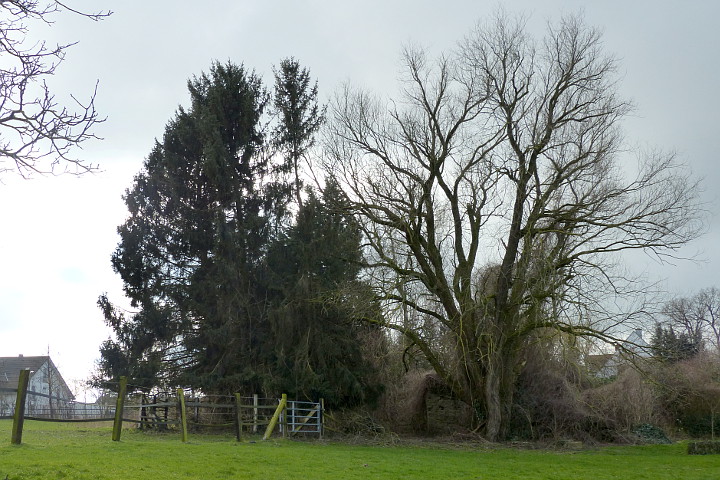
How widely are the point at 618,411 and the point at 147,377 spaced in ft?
60.7

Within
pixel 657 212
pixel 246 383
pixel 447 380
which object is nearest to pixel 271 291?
pixel 246 383

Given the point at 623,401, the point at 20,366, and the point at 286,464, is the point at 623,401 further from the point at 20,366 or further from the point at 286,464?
the point at 20,366

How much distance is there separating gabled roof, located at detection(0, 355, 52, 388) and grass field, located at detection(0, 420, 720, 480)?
45173mm

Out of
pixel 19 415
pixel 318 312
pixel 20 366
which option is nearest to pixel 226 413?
pixel 318 312

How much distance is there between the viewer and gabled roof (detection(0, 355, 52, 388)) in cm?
5534

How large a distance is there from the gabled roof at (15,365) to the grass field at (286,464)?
4517 cm

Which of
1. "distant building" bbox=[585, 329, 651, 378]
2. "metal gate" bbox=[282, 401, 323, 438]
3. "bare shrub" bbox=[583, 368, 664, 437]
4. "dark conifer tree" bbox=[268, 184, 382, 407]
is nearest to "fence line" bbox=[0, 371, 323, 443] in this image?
"metal gate" bbox=[282, 401, 323, 438]

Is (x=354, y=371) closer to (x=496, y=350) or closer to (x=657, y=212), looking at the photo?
(x=496, y=350)

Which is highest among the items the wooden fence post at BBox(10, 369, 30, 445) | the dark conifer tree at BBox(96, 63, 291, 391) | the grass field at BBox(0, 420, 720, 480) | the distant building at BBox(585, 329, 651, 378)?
the dark conifer tree at BBox(96, 63, 291, 391)

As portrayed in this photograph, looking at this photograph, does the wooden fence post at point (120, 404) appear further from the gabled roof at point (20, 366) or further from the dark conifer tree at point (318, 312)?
the gabled roof at point (20, 366)

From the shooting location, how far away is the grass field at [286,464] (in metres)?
9.75

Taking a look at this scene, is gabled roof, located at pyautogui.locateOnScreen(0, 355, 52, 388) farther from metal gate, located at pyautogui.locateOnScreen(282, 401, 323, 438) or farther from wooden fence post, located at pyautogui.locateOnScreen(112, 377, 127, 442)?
wooden fence post, located at pyautogui.locateOnScreen(112, 377, 127, 442)

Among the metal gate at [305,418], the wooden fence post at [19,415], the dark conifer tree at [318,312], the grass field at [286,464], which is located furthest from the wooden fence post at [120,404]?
the dark conifer tree at [318,312]

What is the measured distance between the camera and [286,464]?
1255 cm
